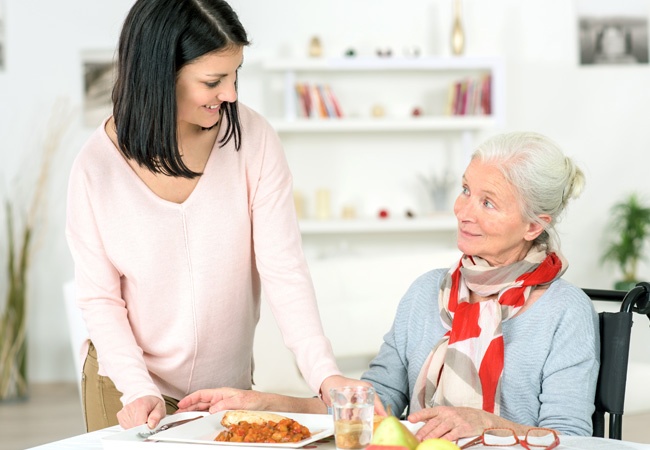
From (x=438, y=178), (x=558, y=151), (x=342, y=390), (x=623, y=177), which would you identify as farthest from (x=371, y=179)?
(x=342, y=390)

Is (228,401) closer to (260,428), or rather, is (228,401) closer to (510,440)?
(260,428)

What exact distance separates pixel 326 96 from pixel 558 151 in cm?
332

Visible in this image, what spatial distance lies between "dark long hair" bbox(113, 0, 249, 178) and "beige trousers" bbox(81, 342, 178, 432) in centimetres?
44

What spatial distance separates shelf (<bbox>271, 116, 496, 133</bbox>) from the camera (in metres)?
5.03

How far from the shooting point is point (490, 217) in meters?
1.89

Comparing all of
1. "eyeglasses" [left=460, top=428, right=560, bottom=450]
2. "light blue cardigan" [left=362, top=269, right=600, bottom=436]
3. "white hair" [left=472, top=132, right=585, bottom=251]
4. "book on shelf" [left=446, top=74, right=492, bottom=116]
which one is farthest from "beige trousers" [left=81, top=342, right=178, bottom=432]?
"book on shelf" [left=446, top=74, right=492, bottom=116]

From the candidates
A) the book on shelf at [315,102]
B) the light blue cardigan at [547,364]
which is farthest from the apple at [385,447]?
the book on shelf at [315,102]

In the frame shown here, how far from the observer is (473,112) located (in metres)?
5.16

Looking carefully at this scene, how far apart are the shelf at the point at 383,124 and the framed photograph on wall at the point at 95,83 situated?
1.05 meters

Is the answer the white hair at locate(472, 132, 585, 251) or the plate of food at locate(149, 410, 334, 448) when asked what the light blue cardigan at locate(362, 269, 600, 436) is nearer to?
the white hair at locate(472, 132, 585, 251)

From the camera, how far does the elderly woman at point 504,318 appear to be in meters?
1.74

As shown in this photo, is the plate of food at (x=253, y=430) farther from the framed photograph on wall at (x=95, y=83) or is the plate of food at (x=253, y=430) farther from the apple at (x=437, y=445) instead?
the framed photograph on wall at (x=95, y=83)

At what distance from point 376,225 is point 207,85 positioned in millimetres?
3505

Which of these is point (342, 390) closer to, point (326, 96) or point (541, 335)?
point (541, 335)
